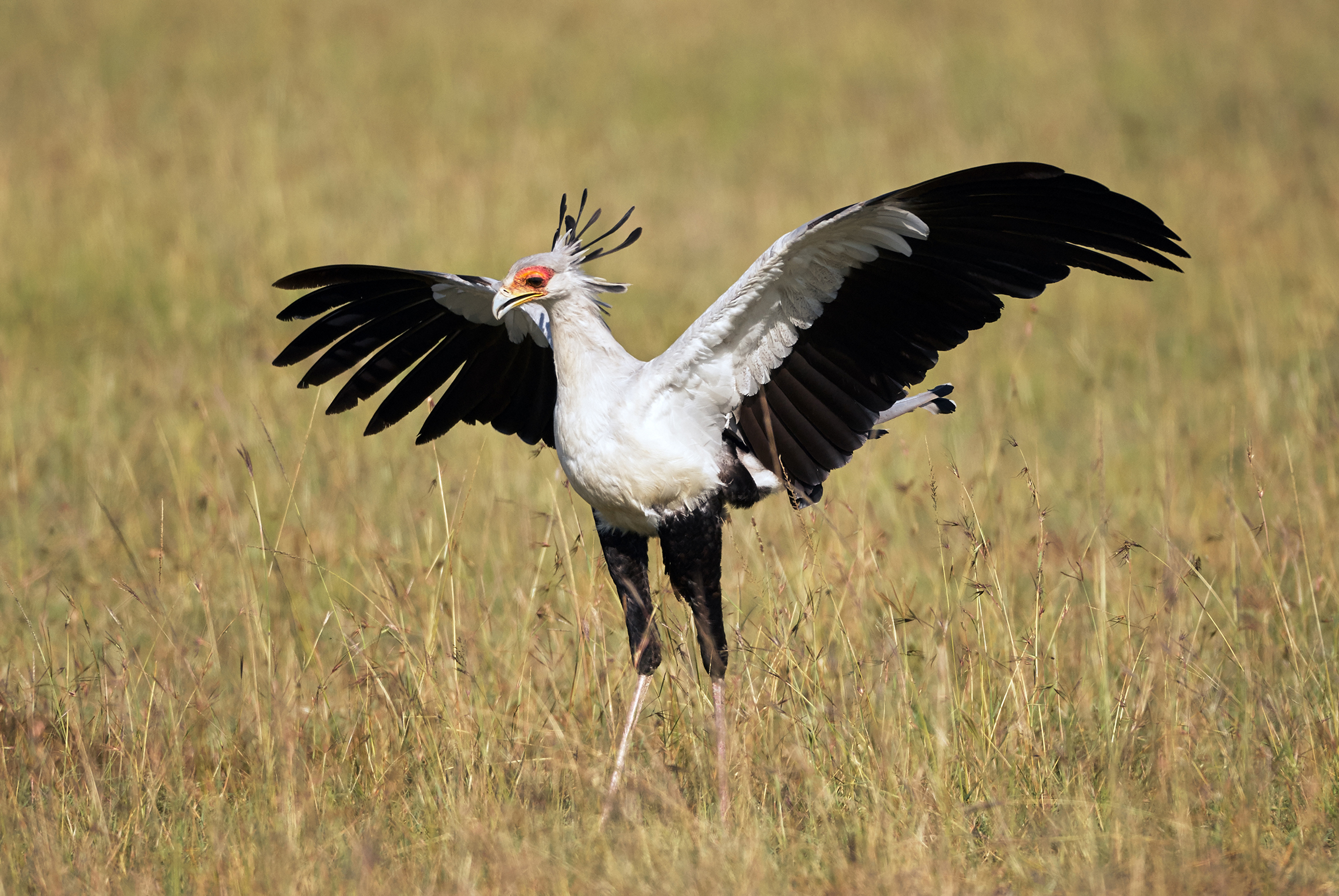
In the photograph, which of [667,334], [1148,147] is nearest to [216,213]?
[667,334]

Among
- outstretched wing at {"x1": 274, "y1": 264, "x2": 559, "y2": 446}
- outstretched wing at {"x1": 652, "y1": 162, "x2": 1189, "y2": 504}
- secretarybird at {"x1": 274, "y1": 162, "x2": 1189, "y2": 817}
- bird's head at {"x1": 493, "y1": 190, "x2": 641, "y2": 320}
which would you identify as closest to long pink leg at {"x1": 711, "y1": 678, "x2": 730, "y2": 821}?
secretarybird at {"x1": 274, "y1": 162, "x2": 1189, "y2": 817}

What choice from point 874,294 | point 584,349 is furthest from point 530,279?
point 874,294

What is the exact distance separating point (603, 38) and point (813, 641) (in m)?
11.8

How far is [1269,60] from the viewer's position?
12.9 meters

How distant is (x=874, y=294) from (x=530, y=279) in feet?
3.21

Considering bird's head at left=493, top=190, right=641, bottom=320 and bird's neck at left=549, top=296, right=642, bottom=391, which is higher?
bird's head at left=493, top=190, right=641, bottom=320

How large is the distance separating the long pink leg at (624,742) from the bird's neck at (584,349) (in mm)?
948

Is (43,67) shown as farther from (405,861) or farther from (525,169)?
(405,861)

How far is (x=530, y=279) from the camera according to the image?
3.43 m

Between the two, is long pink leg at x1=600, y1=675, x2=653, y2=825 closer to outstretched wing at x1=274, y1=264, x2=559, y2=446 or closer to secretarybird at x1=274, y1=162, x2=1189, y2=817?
secretarybird at x1=274, y1=162, x2=1189, y2=817

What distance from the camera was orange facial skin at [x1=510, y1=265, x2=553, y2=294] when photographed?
3.43 m

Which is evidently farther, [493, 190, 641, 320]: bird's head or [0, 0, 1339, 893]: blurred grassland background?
[493, 190, 641, 320]: bird's head

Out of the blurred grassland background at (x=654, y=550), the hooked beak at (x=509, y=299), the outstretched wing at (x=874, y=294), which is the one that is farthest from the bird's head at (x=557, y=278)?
the blurred grassland background at (x=654, y=550)

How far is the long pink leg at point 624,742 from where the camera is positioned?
325 cm
